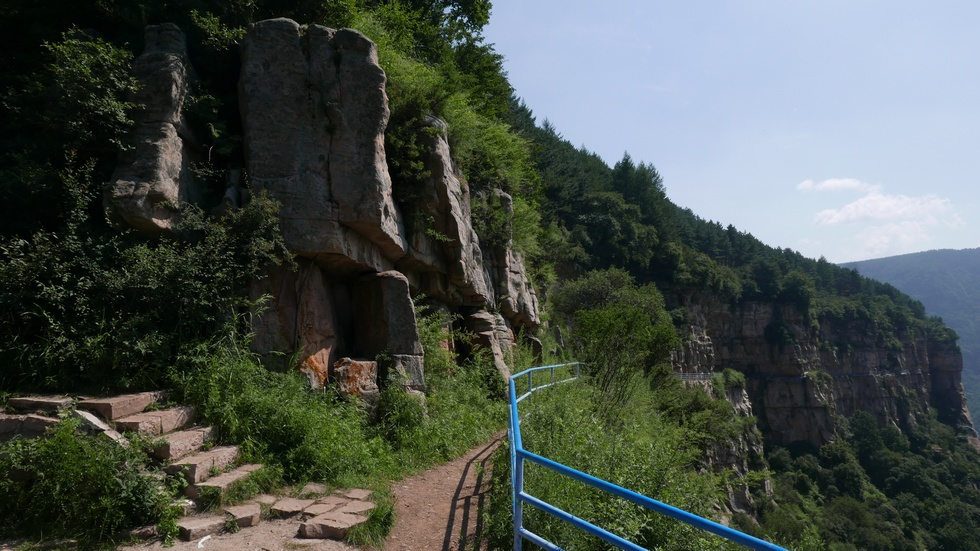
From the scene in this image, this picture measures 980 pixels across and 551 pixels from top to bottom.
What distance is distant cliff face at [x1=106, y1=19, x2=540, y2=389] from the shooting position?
7.79m

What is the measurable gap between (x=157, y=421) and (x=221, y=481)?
1.11 metres

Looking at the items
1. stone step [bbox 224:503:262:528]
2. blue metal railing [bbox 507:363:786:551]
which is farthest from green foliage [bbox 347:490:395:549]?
blue metal railing [bbox 507:363:786:551]

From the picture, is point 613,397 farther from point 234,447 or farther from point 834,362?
point 834,362

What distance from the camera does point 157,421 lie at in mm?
5691

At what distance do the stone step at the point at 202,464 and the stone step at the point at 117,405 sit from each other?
921mm

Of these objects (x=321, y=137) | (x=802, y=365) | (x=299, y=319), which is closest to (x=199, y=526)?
(x=299, y=319)

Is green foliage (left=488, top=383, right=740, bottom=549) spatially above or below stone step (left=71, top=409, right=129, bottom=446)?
below

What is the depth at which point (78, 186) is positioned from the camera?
707 cm

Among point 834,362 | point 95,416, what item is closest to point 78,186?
point 95,416

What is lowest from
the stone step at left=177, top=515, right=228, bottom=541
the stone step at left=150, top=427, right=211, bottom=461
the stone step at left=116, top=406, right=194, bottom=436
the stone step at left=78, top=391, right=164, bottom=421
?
the stone step at left=177, top=515, right=228, bottom=541

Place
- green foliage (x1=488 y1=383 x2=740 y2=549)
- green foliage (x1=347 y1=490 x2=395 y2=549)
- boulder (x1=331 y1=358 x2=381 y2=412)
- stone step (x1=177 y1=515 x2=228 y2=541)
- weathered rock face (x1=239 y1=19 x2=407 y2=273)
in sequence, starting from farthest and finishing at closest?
weathered rock face (x1=239 y1=19 x2=407 y2=273)
boulder (x1=331 y1=358 x2=381 y2=412)
green foliage (x1=347 y1=490 x2=395 y2=549)
stone step (x1=177 y1=515 x2=228 y2=541)
green foliage (x1=488 y1=383 x2=740 y2=549)

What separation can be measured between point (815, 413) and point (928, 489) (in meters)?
10.8

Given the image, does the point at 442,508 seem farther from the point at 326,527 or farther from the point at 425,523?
the point at 326,527

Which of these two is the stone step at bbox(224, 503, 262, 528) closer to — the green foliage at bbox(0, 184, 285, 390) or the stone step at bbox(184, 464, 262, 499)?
the stone step at bbox(184, 464, 262, 499)
